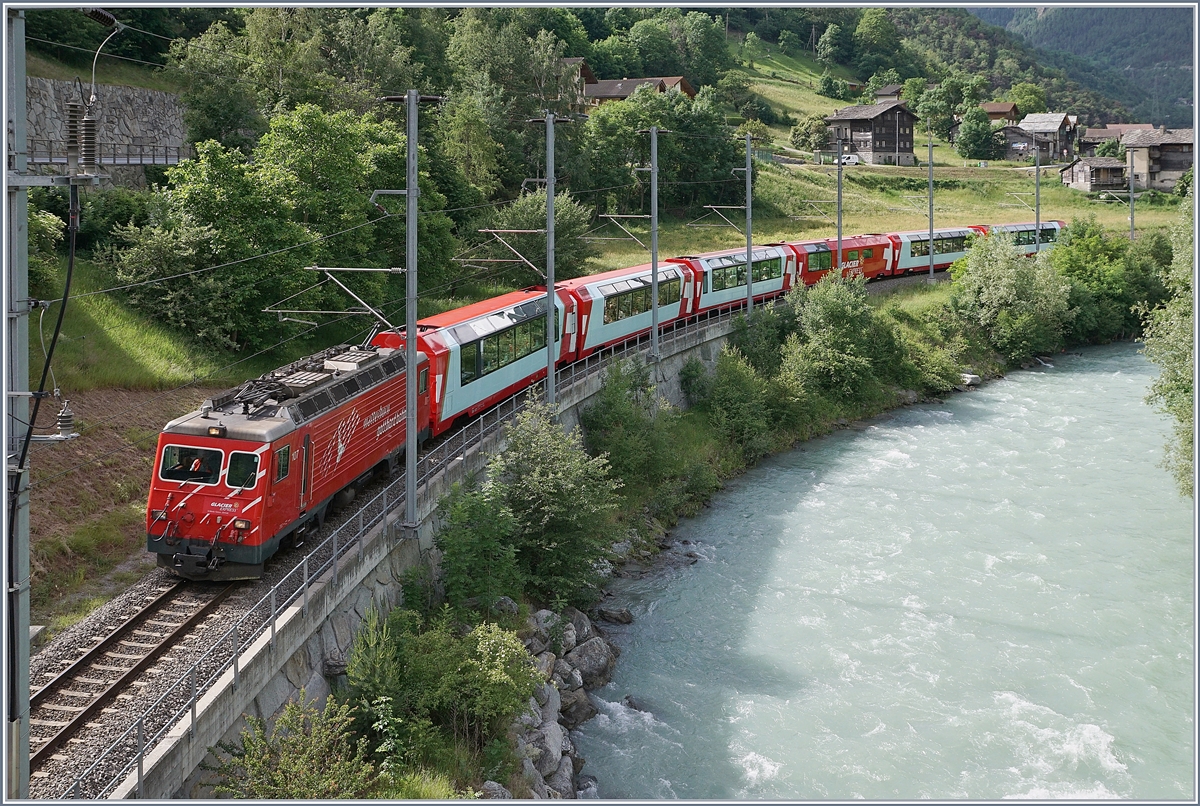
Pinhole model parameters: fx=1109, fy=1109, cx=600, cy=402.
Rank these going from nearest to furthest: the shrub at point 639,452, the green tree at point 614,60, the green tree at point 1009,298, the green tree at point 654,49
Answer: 1. the shrub at point 639,452
2. the green tree at point 1009,298
3. the green tree at point 614,60
4. the green tree at point 654,49

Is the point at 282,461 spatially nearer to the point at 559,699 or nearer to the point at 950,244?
the point at 559,699

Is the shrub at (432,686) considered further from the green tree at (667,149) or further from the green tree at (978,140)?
the green tree at (978,140)

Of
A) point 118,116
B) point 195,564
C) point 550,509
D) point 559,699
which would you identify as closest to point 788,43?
point 118,116

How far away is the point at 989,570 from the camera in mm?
28109

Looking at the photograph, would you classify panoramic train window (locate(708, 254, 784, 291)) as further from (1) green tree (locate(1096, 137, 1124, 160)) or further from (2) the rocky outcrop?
(1) green tree (locate(1096, 137, 1124, 160))

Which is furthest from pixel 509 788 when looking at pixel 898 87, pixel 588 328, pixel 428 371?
pixel 898 87

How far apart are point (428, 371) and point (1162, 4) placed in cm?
1621

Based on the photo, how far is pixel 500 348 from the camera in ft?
97.5

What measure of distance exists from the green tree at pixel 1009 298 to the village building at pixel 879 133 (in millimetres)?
58749

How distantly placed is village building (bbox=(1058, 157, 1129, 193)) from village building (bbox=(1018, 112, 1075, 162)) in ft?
69.8

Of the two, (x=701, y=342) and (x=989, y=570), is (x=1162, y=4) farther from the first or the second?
(x=701, y=342)

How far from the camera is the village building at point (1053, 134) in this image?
12175 centimetres

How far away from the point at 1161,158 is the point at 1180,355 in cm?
8480

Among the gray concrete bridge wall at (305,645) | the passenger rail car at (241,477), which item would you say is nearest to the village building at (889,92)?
the gray concrete bridge wall at (305,645)
